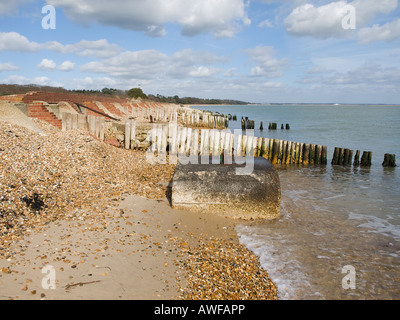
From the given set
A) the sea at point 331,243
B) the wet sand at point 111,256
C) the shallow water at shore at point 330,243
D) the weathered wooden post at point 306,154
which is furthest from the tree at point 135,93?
the wet sand at point 111,256

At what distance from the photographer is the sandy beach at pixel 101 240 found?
3.52 meters

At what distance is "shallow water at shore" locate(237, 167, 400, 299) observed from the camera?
422 cm

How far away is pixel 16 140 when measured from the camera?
7551 mm

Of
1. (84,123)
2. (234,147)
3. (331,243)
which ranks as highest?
(84,123)

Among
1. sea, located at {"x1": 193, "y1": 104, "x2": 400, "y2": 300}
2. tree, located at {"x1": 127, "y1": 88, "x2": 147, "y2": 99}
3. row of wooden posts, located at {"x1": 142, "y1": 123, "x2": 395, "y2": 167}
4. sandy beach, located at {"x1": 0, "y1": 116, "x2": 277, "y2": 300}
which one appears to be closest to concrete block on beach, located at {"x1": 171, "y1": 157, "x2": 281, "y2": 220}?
sandy beach, located at {"x1": 0, "y1": 116, "x2": 277, "y2": 300}

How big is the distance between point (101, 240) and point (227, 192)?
2730mm

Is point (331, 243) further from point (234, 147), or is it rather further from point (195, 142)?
point (195, 142)

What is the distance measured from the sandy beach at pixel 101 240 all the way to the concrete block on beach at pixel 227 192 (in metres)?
0.26

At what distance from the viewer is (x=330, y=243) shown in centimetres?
554

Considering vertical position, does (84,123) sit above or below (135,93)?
below

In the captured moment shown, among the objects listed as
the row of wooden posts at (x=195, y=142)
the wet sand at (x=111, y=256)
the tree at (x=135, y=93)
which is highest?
the tree at (x=135, y=93)

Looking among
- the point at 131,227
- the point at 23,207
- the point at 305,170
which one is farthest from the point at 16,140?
the point at 305,170

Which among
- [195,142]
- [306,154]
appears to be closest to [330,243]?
[195,142]

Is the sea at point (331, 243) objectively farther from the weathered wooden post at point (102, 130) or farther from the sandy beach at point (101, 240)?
the weathered wooden post at point (102, 130)
